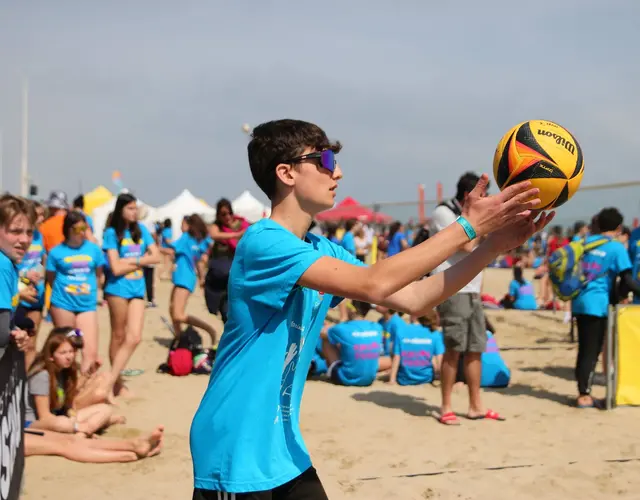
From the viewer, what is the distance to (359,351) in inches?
306

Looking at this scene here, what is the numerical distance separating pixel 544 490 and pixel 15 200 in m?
3.67

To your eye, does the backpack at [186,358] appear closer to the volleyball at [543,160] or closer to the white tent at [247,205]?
the volleyball at [543,160]

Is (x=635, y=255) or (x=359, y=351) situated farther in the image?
(x=359, y=351)

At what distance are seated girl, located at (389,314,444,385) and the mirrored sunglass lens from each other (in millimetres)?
5665

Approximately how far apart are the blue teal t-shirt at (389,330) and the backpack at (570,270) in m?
1.76

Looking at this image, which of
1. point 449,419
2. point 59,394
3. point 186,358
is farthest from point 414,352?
point 59,394

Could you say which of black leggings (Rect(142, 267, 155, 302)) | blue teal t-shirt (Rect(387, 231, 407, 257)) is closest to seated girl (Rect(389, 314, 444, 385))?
black leggings (Rect(142, 267, 155, 302))

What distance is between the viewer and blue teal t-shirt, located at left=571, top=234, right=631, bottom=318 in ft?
22.7

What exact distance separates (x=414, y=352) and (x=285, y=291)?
6.01 m

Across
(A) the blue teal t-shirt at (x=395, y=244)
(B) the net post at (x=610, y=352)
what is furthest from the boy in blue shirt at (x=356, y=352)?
(A) the blue teal t-shirt at (x=395, y=244)

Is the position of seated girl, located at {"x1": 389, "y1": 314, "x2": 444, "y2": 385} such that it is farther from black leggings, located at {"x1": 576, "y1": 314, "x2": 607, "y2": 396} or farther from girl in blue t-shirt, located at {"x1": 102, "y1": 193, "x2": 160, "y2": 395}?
girl in blue t-shirt, located at {"x1": 102, "y1": 193, "x2": 160, "y2": 395}

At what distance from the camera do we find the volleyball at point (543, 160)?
2701 millimetres

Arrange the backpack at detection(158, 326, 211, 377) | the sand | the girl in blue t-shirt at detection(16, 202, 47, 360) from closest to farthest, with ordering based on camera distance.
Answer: the sand → the girl in blue t-shirt at detection(16, 202, 47, 360) → the backpack at detection(158, 326, 211, 377)

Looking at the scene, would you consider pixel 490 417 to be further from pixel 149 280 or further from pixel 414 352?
pixel 149 280
